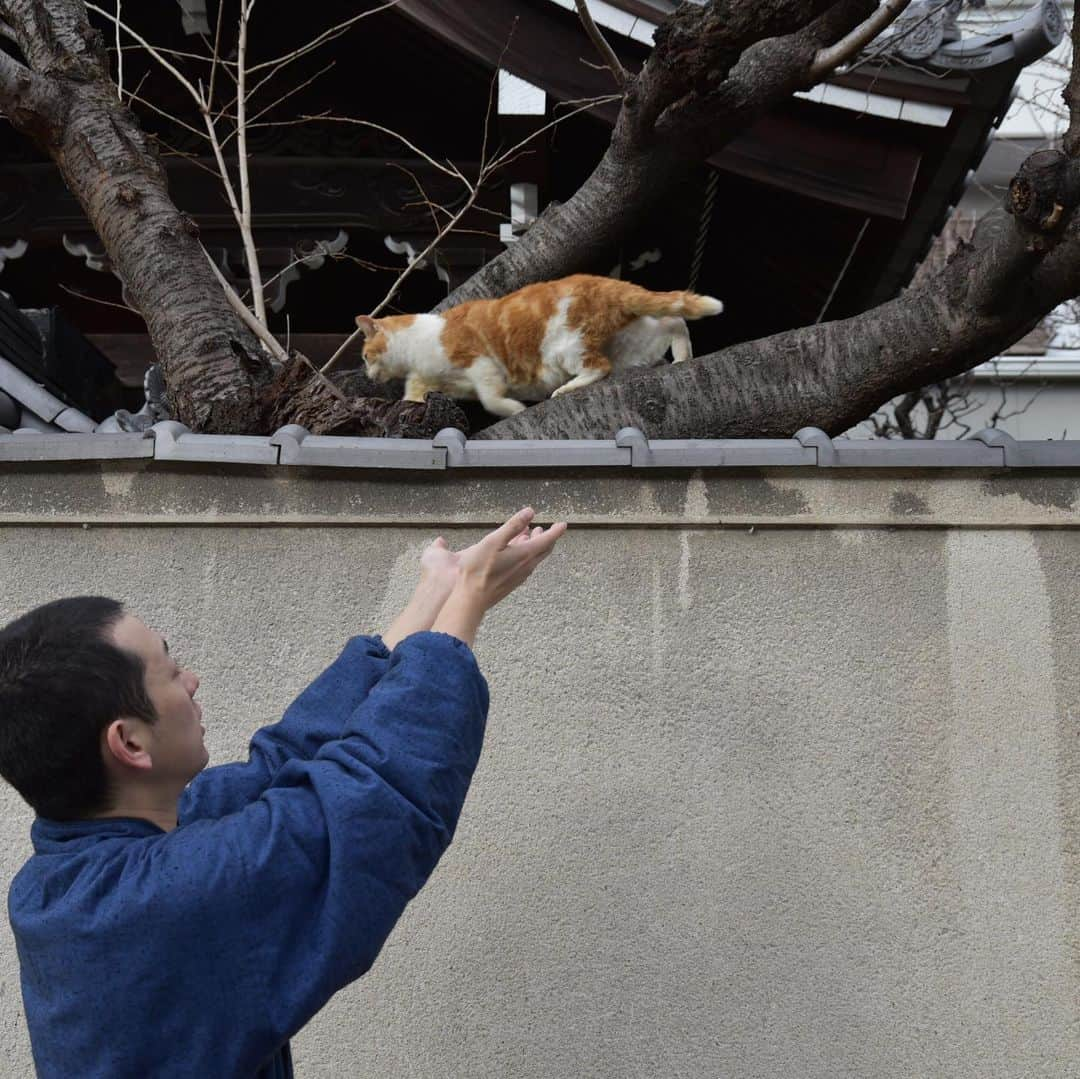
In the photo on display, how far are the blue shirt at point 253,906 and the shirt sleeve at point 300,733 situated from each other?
14cm

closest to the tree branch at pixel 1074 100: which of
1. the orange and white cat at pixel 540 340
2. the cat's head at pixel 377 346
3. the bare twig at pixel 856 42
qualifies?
the bare twig at pixel 856 42

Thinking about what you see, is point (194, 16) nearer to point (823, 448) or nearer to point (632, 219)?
point (632, 219)

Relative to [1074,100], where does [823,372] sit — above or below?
below

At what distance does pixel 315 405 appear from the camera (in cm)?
277

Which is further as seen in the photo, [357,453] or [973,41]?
[973,41]

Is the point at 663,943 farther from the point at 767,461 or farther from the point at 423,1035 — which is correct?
the point at 767,461

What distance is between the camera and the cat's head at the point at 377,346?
357 cm

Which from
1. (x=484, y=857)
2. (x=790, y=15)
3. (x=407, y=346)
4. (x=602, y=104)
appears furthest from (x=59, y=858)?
(x=602, y=104)

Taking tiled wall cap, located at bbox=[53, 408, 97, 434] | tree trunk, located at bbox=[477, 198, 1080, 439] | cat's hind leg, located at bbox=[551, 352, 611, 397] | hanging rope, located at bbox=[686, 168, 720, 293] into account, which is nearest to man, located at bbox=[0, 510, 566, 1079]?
tree trunk, located at bbox=[477, 198, 1080, 439]

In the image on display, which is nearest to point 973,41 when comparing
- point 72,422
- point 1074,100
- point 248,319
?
point 1074,100

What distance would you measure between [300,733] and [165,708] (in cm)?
17

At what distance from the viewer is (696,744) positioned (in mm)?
2428

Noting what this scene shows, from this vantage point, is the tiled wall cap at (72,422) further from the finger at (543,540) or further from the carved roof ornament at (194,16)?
the finger at (543,540)

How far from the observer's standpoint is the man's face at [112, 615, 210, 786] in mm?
1300
